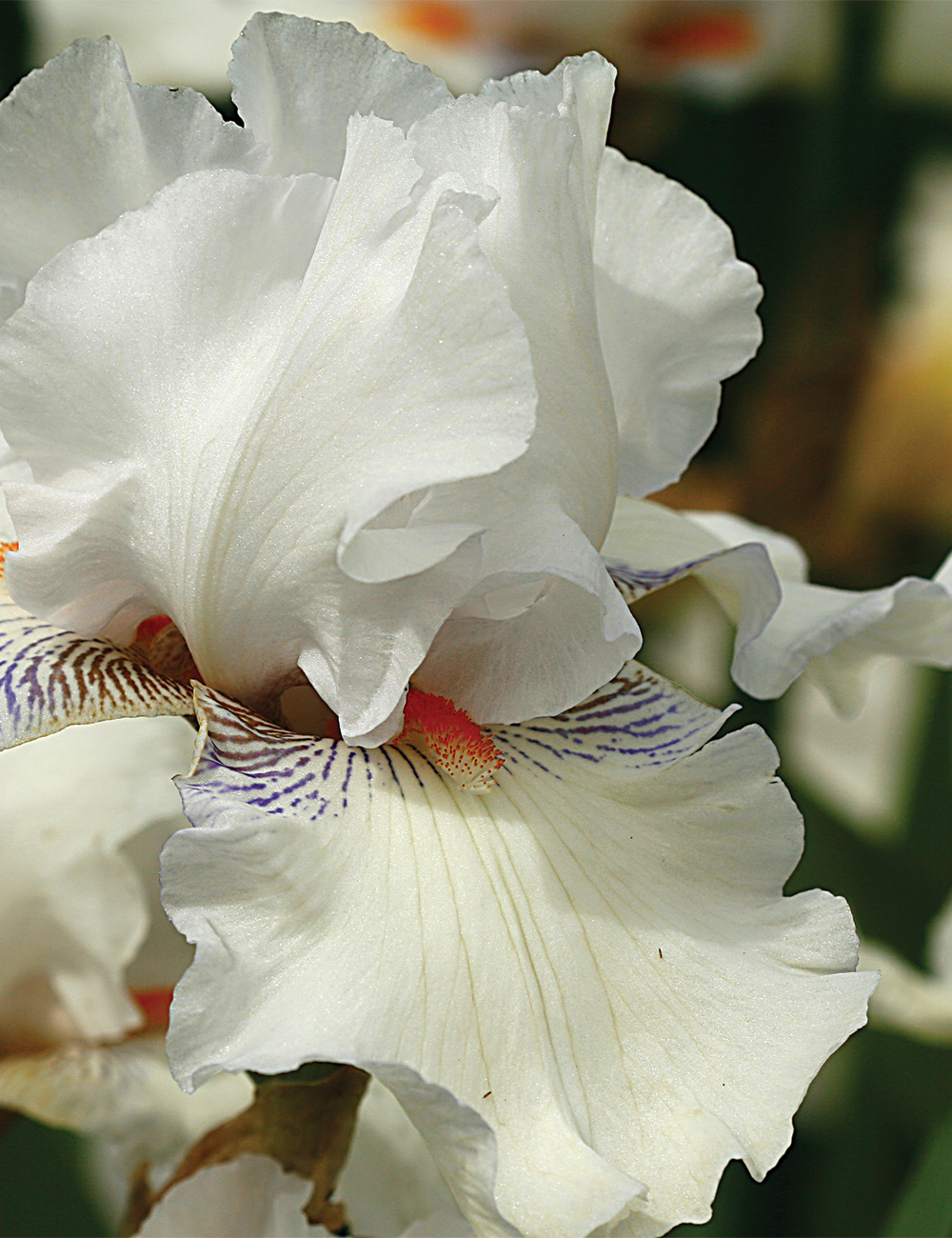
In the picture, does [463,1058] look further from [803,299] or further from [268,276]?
[803,299]

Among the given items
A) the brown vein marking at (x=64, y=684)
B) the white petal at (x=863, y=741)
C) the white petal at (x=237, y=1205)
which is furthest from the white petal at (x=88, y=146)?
the white petal at (x=863, y=741)

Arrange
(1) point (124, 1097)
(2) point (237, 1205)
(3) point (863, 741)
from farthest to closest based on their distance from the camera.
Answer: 1. (3) point (863, 741)
2. (1) point (124, 1097)
3. (2) point (237, 1205)

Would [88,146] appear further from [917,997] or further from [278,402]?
[917,997]

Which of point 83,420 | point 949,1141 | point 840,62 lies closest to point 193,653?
point 83,420

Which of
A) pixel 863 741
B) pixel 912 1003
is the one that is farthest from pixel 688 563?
pixel 863 741

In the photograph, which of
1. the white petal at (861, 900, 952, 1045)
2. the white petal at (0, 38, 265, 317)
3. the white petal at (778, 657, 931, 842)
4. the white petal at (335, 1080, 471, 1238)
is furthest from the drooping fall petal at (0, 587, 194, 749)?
the white petal at (778, 657, 931, 842)
